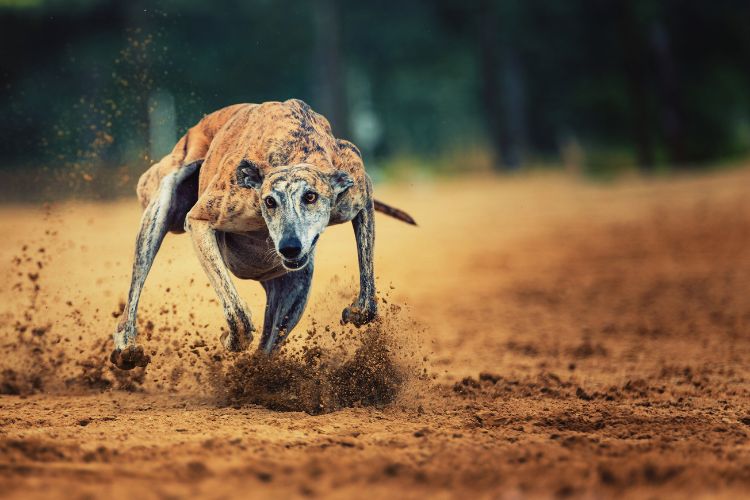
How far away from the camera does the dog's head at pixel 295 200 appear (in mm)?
5016

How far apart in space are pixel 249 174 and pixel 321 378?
1.32 metres

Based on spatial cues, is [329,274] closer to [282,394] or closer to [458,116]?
[282,394]

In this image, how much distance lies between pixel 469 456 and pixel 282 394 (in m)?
1.71

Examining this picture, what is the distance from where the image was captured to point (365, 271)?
228 inches

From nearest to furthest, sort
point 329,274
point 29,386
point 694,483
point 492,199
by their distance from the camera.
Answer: point 694,483 → point 29,386 → point 329,274 → point 492,199

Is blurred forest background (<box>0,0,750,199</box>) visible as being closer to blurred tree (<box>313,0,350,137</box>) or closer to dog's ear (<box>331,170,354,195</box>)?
blurred tree (<box>313,0,350,137</box>)

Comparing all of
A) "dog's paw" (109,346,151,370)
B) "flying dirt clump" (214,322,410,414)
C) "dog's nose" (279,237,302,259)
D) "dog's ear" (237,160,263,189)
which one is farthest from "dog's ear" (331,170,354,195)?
"dog's paw" (109,346,151,370)

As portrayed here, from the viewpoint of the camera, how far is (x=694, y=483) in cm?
399

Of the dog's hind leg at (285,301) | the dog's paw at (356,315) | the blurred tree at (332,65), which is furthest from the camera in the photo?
the blurred tree at (332,65)

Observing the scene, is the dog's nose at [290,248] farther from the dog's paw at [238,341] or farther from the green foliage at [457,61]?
the green foliage at [457,61]

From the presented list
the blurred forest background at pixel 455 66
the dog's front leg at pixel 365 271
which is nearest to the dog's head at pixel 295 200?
the dog's front leg at pixel 365 271

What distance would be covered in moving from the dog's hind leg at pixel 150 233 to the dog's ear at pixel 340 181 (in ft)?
3.89

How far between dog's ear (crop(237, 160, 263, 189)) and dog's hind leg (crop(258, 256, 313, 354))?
48.2 inches

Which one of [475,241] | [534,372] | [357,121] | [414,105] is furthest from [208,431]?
[414,105]
